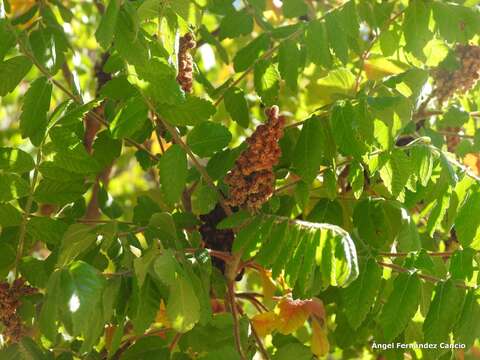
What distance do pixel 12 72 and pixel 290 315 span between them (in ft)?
3.22

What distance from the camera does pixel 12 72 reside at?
202cm

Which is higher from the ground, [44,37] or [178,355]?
[44,37]

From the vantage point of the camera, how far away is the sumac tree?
178cm

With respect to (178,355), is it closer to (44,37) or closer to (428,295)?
(428,295)

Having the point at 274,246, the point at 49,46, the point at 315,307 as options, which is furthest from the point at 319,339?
the point at 49,46

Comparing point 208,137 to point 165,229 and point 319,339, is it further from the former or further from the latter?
point 319,339

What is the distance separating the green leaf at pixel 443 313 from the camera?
1911 millimetres

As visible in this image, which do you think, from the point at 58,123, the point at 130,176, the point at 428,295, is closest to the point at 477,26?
the point at 428,295

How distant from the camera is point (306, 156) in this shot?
6.58 feet

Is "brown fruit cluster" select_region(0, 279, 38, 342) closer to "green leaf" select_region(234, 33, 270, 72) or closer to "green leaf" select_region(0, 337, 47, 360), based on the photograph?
"green leaf" select_region(0, 337, 47, 360)

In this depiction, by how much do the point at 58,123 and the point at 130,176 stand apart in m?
3.55

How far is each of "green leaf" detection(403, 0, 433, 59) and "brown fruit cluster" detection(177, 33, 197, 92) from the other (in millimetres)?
606

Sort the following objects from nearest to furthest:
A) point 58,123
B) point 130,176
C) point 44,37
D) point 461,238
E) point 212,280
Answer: point 58,123
point 461,238
point 212,280
point 44,37
point 130,176

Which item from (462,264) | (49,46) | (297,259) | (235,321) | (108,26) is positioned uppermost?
(108,26)
